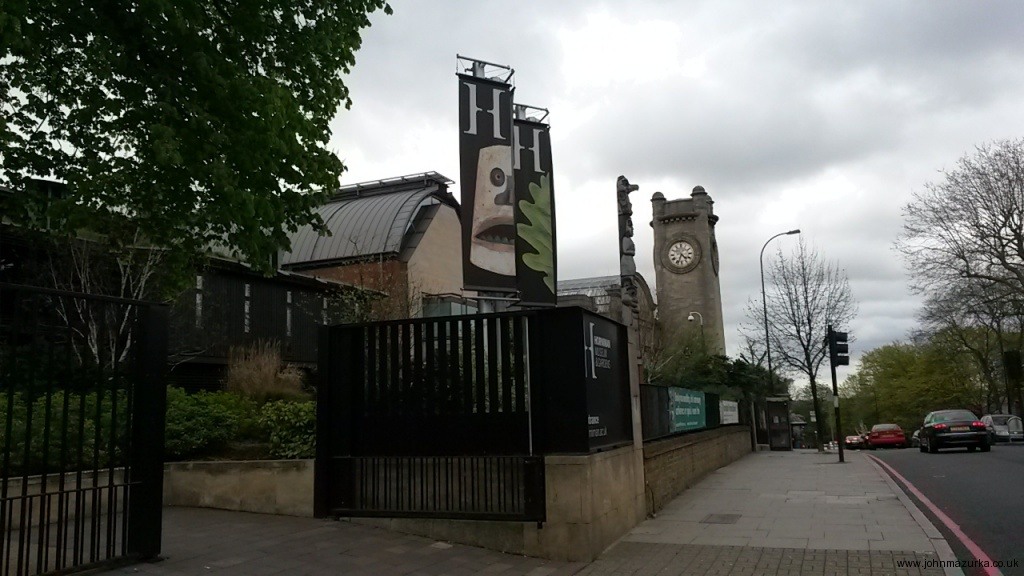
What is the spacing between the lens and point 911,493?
1319 cm

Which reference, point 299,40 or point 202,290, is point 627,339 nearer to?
point 299,40

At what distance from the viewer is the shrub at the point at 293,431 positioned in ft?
32.8

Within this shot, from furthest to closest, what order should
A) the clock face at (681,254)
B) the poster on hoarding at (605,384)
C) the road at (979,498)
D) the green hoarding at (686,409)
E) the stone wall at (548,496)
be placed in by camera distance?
the clock face at (681,254) → the green hoarding at (686,409) → the poster on hoarding at (605,384) → the road at (979,498) → the stone wall at (548,496)

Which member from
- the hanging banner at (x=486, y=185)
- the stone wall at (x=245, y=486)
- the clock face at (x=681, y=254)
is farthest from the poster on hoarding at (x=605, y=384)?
the clock face at (x=681, y=254)

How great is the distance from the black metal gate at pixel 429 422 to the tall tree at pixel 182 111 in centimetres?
205

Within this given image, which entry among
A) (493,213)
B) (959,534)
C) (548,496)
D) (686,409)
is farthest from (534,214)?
(959,534)

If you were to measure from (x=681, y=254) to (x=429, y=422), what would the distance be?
45968mm

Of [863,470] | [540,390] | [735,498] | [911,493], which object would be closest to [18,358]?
[540,390]

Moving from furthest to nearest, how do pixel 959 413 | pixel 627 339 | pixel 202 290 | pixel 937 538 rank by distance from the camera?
1. pixel 959 413
2. pixel 202 290
3. pixel 627 339
4. pixel 937 538

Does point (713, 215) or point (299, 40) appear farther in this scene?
point (713, 215)

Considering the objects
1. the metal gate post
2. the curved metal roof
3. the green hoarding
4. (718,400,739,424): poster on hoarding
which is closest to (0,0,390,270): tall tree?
the metal gate post

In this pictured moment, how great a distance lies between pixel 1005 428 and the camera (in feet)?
132

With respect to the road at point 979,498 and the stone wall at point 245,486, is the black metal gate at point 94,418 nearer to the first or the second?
the stone wall at point 245,486

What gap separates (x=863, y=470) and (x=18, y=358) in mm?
17635
